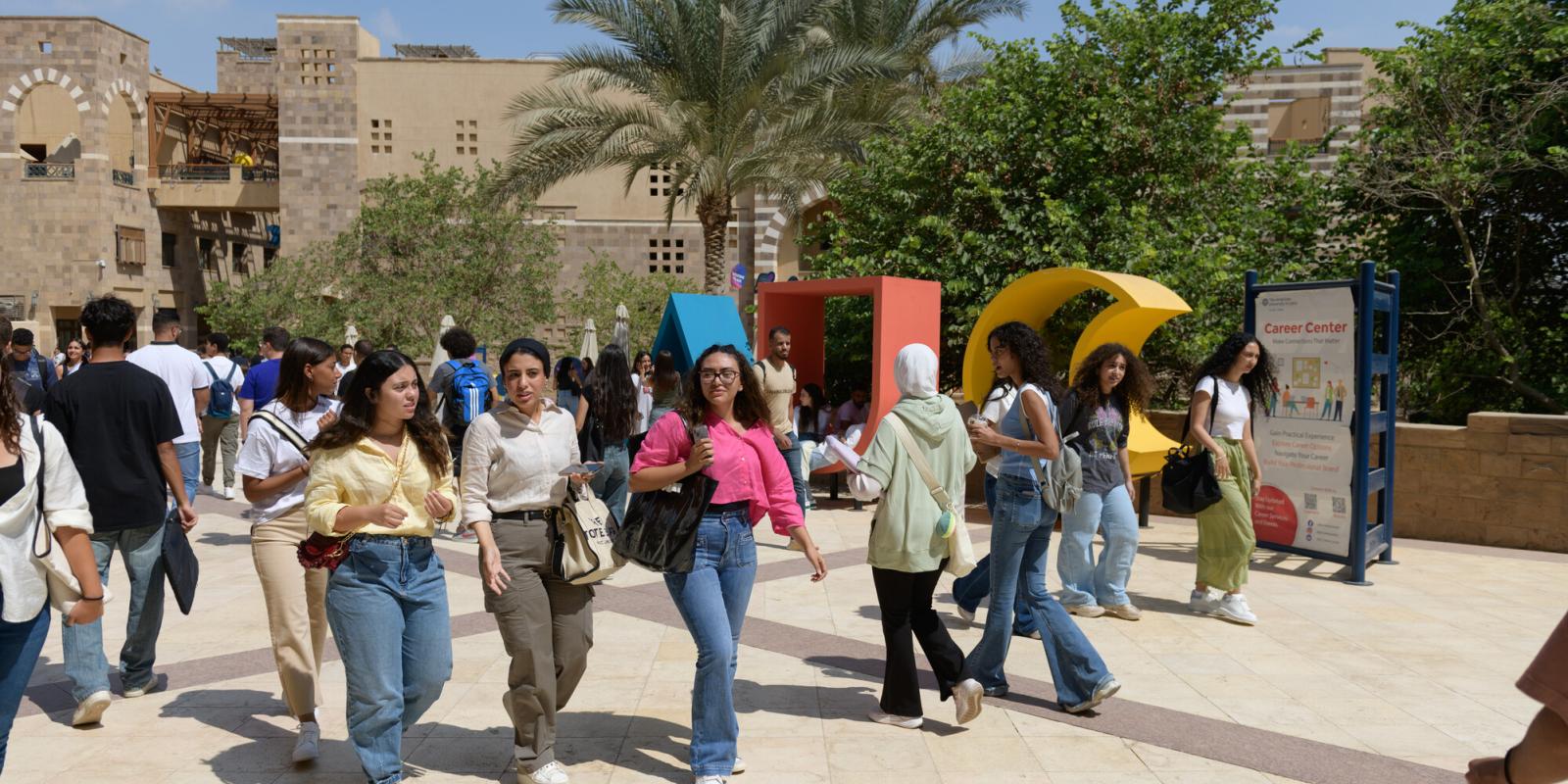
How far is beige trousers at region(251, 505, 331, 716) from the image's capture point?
434 centimetres

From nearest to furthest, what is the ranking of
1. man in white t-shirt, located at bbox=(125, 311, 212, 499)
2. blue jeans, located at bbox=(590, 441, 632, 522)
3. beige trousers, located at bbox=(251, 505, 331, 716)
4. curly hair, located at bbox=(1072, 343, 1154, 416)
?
1. beige trousers, located at bbox=(251, 505, 331, 716)
2. curly hair, located at bbox=(1072, 343, 1154, 416)
3. blue jeans, located at bbox=(590, 441, 632, 522)
4. man in white t-shirt, located at bbox=(125, 311, 212, 499)

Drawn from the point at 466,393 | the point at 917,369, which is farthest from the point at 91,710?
the point at 466,393

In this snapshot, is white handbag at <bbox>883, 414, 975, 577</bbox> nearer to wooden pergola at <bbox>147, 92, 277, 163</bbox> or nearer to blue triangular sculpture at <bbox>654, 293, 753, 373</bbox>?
blue triangular sculpture at <bbox>654, 293, 753, 373</bbox>

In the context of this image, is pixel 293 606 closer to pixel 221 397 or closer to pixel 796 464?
pixel 796 464

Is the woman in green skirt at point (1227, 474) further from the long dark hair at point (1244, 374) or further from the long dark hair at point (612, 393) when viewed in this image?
the long dark hair at point (612, 393)

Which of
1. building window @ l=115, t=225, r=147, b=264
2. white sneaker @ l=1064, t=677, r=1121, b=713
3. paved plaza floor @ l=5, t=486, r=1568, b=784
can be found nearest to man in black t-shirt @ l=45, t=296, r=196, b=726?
paved plaza floor @ l=5, t=486, r=1568, b=784

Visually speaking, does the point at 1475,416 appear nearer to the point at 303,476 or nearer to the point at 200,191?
the point at 303,476

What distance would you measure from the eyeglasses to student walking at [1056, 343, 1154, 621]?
2571 millimetres

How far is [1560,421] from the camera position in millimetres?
9336

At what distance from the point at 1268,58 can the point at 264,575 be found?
545 inches

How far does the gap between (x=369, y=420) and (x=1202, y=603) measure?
17.1 feet

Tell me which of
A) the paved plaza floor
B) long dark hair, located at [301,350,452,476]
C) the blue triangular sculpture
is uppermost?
the blue triangular sculpture

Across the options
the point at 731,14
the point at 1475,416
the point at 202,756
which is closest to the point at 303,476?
the point at 202,756

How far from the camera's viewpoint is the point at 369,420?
12.6 ft
